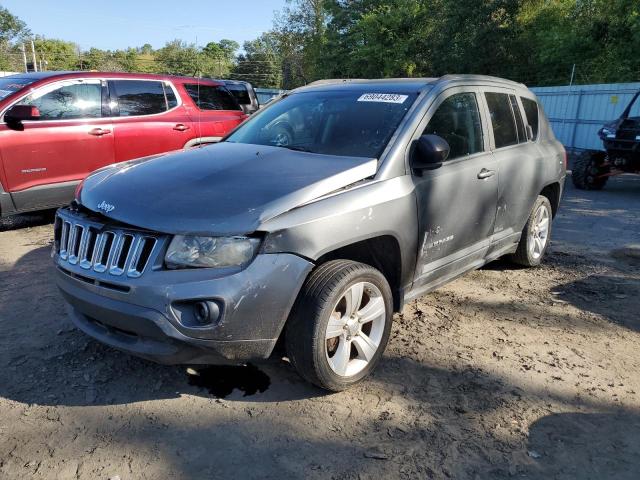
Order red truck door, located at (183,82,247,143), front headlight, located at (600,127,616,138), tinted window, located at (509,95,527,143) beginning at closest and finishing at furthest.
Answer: tinted window, located at (509,95,527,143), red truck door, located at (183,82,247,143), front headlight, located at (600,127,616,138)

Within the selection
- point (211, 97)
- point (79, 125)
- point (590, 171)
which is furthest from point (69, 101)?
point (590, 171)

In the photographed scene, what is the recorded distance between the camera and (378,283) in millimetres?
2988

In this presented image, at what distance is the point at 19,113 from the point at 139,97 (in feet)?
5.33

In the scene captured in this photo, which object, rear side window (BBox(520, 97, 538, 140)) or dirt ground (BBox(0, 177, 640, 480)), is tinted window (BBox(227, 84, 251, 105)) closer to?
rear side window (BBox(520, 97, 538, 140))

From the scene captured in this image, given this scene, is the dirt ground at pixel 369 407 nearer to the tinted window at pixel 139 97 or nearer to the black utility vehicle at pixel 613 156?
the tinted window at pixel 139 97

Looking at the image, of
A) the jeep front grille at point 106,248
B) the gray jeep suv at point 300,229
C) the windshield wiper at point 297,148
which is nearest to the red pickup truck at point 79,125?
the gray jeep suv at point 300,229

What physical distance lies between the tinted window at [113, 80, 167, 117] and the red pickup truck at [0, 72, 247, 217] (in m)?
0.01

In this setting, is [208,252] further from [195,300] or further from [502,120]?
[502,120]

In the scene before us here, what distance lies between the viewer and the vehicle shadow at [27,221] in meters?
6.32

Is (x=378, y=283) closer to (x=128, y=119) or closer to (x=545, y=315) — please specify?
(x=545, y=315)

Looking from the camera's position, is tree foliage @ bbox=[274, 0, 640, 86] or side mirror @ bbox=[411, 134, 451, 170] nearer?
side mirror @ bbox=[411, 134, 451, 170]

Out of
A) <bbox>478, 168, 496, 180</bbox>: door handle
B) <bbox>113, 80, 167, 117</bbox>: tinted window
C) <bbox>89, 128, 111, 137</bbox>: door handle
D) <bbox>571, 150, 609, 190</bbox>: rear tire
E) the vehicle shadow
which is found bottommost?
the vehicle shadow

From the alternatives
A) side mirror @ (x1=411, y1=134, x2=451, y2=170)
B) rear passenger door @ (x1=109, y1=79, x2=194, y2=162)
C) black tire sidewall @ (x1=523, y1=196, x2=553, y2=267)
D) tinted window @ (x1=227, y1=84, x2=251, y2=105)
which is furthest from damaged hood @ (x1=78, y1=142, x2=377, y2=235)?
tinted window @ (x1=227, y1=84, x2=251, y2=105)

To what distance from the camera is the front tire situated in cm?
266
